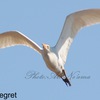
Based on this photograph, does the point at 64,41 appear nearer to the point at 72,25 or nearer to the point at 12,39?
the point at 72,25

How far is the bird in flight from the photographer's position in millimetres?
23219

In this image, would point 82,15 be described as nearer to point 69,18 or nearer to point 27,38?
point 69,18

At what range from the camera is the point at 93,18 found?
933 inches

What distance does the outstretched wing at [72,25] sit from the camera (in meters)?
23.6

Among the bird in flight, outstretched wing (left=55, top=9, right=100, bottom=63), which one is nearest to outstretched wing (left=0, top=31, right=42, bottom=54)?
the bird in flight

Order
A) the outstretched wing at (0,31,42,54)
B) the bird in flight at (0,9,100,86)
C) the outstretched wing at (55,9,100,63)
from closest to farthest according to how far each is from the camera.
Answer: the bird in flight at (0,9,100,86) → the outstretched wing at (55,9,100,63) → the outstretched wing at (0,31,42,54)

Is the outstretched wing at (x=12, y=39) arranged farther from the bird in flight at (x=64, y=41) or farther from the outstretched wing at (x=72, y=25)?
the outstretched wing at (x=72, y=25)

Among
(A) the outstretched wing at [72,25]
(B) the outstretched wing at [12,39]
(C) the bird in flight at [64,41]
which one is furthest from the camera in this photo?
(B) the outstretched wing at [12,39]

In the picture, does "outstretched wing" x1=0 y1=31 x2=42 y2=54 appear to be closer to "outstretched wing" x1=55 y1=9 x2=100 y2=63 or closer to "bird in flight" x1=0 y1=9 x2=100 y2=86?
"bird in flight" x1=0 y1=9 x2=100 y2=86

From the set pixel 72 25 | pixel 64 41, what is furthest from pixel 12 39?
pixel 72 25

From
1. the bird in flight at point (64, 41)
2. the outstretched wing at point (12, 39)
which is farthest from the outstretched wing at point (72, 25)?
the outstretched wing at point (12, 39)

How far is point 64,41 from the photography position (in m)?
23.8

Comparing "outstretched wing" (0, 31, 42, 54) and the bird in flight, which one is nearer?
the bird in flight

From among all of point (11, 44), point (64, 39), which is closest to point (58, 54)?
point (64, 39)
